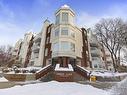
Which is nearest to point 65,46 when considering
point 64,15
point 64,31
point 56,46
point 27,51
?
point 56,46

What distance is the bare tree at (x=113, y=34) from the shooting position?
4366 cm

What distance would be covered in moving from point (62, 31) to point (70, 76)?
1573 centimetres

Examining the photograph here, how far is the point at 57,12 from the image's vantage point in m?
43.2

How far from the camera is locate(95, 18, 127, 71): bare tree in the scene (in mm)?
43656

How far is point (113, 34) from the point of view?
45250 mm

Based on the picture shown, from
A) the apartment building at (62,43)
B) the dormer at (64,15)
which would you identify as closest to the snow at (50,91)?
the apartment building at (62,43)

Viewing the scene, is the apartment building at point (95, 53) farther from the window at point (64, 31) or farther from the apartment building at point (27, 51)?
the apartment building at point (27, 51)

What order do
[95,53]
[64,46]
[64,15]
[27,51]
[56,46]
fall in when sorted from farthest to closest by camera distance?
[27,51]
[95,53]
[64,15]
[56,46]
[64,46]

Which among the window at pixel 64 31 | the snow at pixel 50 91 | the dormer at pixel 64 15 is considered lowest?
the snow at pixel 50 91

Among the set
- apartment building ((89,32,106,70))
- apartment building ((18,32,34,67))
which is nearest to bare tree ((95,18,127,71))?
apartment building ((89,32,106,70))

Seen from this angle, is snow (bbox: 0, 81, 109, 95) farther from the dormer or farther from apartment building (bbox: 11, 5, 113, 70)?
the dormer

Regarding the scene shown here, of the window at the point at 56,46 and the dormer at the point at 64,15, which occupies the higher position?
the dormer at the point at 64,15

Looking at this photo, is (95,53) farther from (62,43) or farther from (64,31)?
(62,43)

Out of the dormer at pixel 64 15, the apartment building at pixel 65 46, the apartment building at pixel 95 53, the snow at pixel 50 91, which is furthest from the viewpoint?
the apartment building at pixel 95 53
